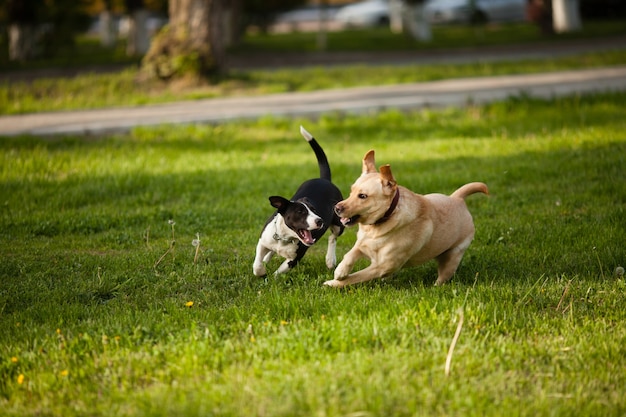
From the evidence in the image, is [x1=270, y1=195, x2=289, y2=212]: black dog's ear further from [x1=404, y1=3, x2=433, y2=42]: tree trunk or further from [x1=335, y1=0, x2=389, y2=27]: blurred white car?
[x1=335, y1=0, x2=389, y2=27]: blurred white car

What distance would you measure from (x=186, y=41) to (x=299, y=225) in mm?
10672

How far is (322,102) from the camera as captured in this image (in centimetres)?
1466

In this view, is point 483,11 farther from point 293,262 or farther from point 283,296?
point 283,296

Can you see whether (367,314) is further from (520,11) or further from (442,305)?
(520,11)

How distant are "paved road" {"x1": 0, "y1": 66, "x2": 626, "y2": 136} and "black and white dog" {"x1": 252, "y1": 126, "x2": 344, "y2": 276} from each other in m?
6.43

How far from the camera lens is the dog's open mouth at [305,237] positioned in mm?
5700

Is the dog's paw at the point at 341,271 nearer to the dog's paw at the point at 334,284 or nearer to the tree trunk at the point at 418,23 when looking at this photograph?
the dog's paw at the point at 334,284

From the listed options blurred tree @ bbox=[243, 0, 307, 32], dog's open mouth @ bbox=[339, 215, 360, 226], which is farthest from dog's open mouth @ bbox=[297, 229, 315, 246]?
blurred tree @ bbox=[243, 0, 307, 32]

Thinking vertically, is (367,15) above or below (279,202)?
above

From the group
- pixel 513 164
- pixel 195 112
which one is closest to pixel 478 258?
pixel 513 164

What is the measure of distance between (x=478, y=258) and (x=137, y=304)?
2790mm

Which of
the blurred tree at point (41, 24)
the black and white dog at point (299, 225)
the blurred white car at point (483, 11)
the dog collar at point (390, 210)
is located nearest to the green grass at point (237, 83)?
the blurred tree at point (41, 24)

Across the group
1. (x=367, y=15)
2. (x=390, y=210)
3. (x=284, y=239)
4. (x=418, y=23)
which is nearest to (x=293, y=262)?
(x=284, y=239)

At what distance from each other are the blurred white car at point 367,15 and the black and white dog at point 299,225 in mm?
36694
